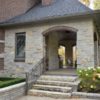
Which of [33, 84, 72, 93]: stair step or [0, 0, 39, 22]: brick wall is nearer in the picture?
[33, 84, 72, 93]: stair step

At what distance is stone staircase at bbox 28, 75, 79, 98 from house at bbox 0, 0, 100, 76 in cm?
102

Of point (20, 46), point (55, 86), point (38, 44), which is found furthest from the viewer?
point (20, 46)

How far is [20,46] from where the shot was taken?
12.3 m

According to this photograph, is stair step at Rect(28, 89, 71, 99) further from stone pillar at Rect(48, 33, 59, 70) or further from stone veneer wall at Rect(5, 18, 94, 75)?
stone pillar at Rect(48, 33, 59, 70)

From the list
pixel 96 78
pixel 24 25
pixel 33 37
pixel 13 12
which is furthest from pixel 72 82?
pixel 13 12

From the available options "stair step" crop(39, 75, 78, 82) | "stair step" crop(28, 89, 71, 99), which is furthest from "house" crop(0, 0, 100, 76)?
"stair step" crop(28, 89, 71, 99)

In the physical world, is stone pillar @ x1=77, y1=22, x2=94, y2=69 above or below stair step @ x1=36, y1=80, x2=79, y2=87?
above

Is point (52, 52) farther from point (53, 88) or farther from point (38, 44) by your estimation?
point (53, 88)

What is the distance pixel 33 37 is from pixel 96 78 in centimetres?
451

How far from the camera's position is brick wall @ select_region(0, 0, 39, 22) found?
12.8 metres

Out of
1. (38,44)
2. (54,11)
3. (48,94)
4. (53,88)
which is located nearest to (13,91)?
(48,94)

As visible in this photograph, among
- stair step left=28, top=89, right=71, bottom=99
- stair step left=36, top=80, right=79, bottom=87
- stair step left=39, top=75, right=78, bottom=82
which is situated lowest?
stair step left=28, top=89, right=71, bottom=99

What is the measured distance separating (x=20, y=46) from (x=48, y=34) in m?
1.87

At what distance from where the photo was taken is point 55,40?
1387 cm
